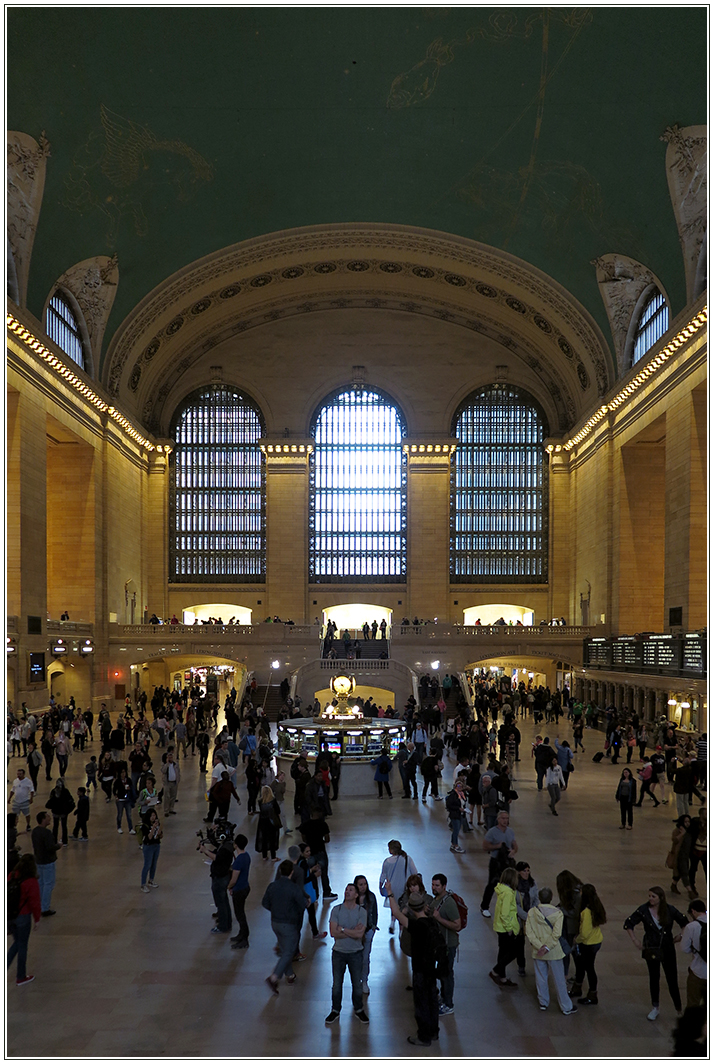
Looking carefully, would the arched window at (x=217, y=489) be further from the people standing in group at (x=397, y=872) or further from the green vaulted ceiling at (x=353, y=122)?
the people standing in group at (x=397, y=872)

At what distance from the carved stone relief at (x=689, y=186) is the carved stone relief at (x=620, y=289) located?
4.14m

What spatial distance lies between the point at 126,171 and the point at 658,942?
2648cm

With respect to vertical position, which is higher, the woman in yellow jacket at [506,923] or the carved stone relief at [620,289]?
the carved stone relief at [620,289]

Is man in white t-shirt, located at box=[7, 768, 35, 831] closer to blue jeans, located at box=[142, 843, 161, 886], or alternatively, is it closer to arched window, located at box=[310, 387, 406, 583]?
blue jeans, located at box=[142, 843, 161, 886]

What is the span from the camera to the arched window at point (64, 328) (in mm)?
30688

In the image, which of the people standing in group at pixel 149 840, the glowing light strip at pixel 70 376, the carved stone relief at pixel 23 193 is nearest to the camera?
the people standing in group at pixel 149 840

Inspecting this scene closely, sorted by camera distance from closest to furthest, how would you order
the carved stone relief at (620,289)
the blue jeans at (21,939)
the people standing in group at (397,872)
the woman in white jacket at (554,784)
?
the blue jeans at (21,939), the people standing in group at (397,872), the woman in white jacket at (554,784), the carved stone relief at (620,289)

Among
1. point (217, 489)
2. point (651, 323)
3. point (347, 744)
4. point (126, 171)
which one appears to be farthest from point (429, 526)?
point (347, 744)

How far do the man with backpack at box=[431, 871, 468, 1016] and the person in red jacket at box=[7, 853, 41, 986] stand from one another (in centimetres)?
343

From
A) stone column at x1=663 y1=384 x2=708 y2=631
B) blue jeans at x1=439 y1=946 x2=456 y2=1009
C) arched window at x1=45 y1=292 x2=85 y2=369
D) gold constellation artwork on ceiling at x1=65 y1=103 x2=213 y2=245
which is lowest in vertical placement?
blue jeans at x1=439 y1=946 x2=456 y2=1009

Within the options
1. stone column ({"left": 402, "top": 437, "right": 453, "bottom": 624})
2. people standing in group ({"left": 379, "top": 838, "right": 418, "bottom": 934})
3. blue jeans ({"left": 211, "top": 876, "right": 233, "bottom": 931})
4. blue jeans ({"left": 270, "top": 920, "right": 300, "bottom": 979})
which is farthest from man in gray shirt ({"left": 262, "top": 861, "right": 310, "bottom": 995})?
stone column ({"left": 402, "top": 437, "right": 453, "bottom": 624})

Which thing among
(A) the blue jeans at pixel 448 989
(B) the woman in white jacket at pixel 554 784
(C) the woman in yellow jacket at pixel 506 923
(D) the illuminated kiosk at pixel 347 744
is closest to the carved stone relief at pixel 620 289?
(D) the illuminated kiosk at pixel 347 744

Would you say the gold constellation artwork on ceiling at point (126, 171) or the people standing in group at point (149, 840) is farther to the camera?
the gold constellation artwork on ceiling at point (126, 171)

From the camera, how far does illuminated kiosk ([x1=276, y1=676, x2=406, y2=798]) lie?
17750 mm
